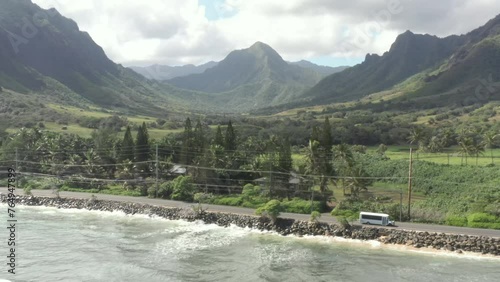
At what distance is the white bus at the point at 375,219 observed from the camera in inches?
2193

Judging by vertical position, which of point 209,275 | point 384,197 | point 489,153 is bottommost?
point 209,275

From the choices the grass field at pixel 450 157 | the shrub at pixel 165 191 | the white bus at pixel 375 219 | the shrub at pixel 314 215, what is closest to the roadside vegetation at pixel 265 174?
the shrub at pixel 165 191

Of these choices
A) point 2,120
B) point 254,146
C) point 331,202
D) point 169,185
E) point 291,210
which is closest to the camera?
point 291,210

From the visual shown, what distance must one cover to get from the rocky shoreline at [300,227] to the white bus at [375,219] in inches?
84.0

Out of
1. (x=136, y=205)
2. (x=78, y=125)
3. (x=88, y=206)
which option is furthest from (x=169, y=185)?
(x=78, y=125)

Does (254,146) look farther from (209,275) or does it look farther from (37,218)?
(209,275)

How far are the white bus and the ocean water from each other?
16.3ft

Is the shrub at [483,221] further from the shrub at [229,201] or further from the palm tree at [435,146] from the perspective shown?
the palm tree at [435,146]

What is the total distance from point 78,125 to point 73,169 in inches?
2981

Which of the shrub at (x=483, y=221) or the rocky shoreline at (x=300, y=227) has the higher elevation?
the shrub at (x=483, y=221)

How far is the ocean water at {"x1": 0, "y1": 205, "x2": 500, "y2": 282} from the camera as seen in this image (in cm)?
4131

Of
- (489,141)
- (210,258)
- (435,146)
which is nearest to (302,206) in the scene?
(210,258)

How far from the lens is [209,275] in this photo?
41.4 meters

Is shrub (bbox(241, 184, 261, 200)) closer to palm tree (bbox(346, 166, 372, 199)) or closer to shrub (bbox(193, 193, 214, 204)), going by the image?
shrub (bbox(193, 193, 214, 204))
